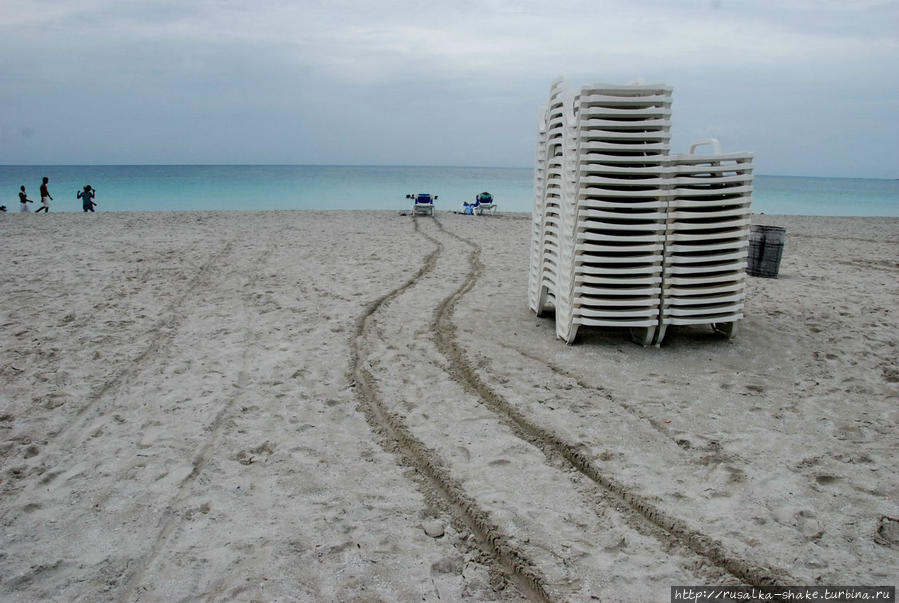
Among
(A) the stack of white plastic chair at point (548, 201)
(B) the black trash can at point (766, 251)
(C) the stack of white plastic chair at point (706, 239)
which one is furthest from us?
(B) the black trash can at point (766, 251)

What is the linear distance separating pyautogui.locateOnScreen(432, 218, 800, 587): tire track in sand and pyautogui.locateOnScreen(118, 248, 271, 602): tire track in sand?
70.2 inches

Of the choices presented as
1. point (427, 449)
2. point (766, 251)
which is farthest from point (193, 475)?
point (766, 251)

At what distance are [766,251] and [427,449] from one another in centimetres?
734

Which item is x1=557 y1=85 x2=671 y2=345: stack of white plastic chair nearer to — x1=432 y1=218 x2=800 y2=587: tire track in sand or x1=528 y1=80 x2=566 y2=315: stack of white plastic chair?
x1=528 y1=80 x2=566 y2=315: stack of white plastic chair

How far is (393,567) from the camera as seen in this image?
264 centimetres

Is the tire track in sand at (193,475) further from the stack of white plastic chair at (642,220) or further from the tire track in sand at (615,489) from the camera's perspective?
the stack of white plastic chair at (642,220)

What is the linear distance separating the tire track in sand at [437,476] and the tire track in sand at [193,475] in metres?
0.93

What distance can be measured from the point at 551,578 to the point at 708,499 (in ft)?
3.66

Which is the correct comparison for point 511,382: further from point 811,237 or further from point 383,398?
point 811,237

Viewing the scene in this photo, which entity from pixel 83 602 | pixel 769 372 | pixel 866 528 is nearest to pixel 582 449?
pixel 866 528

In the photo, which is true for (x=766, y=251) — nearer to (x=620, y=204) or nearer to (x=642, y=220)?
(x=642, y=220)

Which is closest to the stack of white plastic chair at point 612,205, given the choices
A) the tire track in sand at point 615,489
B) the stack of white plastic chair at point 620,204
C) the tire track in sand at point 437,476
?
the stack of white plastic chair at point 620,204

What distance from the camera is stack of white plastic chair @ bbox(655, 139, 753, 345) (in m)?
5.12

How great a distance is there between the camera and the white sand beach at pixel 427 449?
263cm
